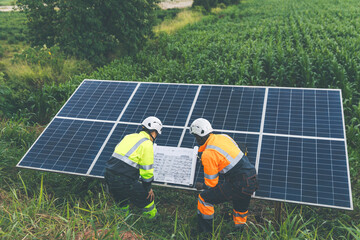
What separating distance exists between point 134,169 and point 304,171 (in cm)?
323

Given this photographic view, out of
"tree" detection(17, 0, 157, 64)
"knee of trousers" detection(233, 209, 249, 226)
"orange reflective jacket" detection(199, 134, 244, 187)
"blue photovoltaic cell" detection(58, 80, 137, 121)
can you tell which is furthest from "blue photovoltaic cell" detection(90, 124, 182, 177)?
"tree" detection(17, 0, 157, 64)

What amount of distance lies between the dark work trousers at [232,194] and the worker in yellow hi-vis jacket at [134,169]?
3.61ft

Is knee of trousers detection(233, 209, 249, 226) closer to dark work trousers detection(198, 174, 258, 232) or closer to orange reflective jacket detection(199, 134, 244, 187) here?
dark work trousers detection(198, 174, 258, 232)

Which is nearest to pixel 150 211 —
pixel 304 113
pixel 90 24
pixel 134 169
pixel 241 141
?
pixel 134 169

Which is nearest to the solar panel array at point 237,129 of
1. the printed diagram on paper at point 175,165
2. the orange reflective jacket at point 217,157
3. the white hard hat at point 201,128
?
the printed diagram on paper at point 175,165

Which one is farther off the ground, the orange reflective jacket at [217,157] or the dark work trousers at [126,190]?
the orange reflective jacket at [217,157]

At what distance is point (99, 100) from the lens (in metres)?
7.95

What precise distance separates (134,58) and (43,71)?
5.49 metres

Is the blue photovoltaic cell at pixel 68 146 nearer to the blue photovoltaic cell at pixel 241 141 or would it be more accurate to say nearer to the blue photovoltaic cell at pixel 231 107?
the blue photovoltaic cell at pixel 241 141

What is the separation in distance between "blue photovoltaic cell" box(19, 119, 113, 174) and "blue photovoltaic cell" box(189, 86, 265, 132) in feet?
7.74

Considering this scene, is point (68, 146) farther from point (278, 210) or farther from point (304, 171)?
point (304, 171)

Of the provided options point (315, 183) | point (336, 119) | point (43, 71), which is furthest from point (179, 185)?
point (43, 71)

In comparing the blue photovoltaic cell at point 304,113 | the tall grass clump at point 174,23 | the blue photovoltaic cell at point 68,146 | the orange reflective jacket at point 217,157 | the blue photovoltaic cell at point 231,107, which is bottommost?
the tall grass clump at point 174,23

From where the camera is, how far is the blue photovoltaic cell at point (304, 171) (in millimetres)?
5051
